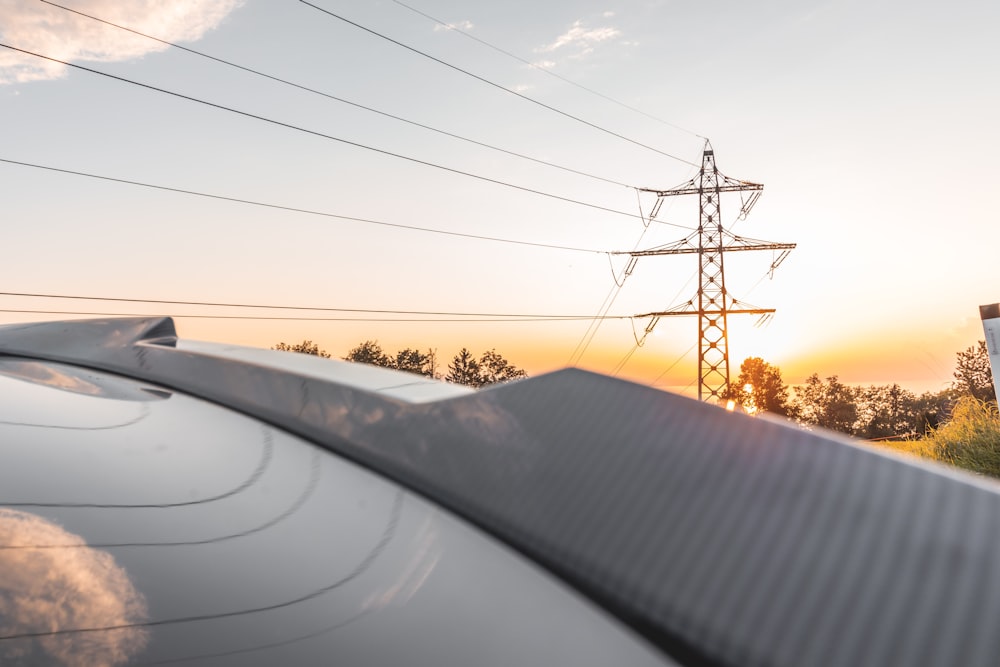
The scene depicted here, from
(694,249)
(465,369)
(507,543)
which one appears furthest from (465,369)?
(507,543)

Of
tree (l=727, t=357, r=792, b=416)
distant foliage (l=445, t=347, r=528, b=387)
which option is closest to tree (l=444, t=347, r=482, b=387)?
distant foliage (l=445, t=347, r=528, b=387)

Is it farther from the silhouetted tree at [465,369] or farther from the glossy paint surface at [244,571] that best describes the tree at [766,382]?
the glossy paint surface at [244,571]

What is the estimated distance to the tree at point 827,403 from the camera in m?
61.9

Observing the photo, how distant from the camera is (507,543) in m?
0.58

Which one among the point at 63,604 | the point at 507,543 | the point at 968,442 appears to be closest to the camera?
the point at 63,604

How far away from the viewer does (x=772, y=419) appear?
592 millimetres

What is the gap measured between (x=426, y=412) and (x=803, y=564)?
0.39 metres

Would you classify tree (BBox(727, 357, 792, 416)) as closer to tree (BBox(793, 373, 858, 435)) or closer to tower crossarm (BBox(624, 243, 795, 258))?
tree (BBox(793, 373, 858, 435))

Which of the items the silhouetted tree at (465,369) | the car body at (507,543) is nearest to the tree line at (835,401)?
the silhouetted tree at (465,369)

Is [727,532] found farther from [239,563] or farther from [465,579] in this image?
[239,563]

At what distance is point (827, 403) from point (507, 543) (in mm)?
72778

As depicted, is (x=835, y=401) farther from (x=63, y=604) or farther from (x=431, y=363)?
(x=63, y=604)

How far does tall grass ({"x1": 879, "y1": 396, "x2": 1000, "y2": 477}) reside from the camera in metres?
8.30

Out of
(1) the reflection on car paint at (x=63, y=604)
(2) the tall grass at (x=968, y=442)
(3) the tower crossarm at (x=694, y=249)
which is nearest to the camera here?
(1) the reflection on car paint at (x=63, y=604)
